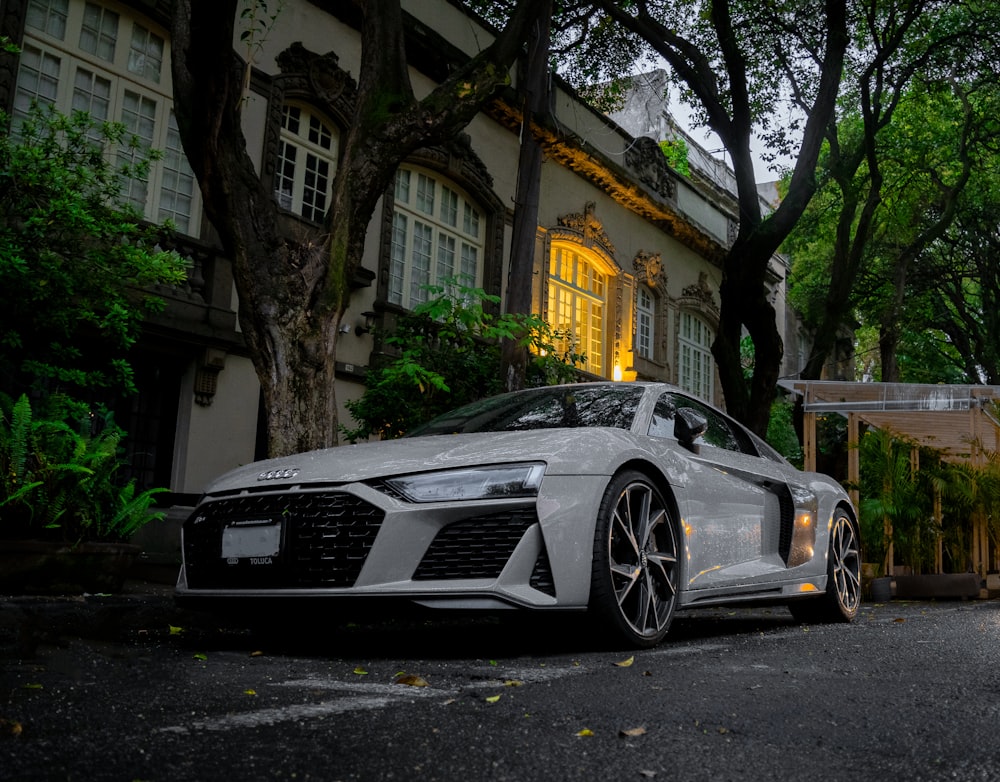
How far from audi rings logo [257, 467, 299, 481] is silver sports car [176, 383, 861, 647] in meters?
0.01

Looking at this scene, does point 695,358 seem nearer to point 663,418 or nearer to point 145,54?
point 145,54

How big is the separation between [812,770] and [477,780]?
77 cm

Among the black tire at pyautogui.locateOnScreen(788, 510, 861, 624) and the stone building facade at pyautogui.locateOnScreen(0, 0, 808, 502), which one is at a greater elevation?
the stone building facade at pyautogui.locateOnScreen(0, 0, 808, 502)

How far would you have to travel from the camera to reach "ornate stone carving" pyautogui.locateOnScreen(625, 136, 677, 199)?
70.6 ft

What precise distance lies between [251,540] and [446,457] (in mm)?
900

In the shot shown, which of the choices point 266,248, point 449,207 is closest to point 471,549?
point 266,248

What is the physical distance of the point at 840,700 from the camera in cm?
333

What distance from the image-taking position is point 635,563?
4.72 meters

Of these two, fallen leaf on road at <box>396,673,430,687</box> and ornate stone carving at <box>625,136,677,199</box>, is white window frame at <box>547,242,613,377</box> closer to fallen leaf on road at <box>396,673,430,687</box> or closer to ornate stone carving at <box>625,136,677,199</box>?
ornate stone carving at <box>625,136,677,199</box>

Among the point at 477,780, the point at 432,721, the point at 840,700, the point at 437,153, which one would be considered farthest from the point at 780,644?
the point at 437,153

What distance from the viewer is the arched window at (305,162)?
45.7 feet

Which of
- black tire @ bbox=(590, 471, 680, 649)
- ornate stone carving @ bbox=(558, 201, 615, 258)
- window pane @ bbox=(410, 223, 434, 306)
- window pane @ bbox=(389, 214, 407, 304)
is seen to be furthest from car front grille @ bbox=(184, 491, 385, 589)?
ornate stone carving @ bbox=(558, 201, 615, 258)

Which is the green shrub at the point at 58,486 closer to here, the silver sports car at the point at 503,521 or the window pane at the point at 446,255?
the silver sports car at the point at 503,521

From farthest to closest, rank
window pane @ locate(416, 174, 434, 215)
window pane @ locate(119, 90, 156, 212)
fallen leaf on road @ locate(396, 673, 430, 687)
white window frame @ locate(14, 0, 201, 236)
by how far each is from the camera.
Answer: window pane @ locate(416, 174, 434, 215) < window pane @ locate(119, 90, 156, 212) < white window frame @ locate(14, 0, 201, 236) < fallen leaf on road @ locate(396, 673, 430, 687)
